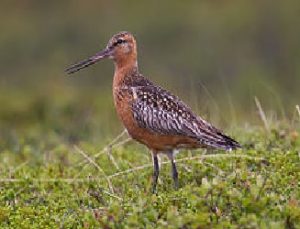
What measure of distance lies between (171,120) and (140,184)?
67cm

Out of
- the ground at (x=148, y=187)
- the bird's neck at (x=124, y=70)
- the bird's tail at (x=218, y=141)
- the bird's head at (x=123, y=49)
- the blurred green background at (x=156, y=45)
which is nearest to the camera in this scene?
the ground at (x=148, y=187)

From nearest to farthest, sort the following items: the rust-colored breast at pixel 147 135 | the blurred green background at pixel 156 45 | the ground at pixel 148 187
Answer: the ground at pixel 148 187, the rust-colored breast at pixel 147 135, the blurred green background at pixel 156 45

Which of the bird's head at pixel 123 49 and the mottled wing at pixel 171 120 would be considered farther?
the bird's head at pixel 123 49

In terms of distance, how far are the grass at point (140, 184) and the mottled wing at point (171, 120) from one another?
0.88ft

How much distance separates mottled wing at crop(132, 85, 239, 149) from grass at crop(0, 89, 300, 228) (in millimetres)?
268

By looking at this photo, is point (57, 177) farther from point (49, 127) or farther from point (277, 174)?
point (49, 127)

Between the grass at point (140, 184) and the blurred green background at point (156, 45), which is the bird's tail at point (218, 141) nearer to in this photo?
the grass at point (140, 184)

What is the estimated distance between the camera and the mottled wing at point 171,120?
887 cm

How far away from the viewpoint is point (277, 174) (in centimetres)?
830

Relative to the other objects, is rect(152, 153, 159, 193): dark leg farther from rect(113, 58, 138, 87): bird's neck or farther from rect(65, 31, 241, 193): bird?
rect(113, 58, 138, 87): bird's neck

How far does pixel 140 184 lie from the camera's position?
9.25 meters

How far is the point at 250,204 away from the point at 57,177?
313 cm

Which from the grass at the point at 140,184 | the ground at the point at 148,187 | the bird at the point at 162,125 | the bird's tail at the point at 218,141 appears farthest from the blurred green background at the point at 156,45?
the bird's tail at the point at 218,141

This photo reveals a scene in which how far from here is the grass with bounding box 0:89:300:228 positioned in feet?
22.8
